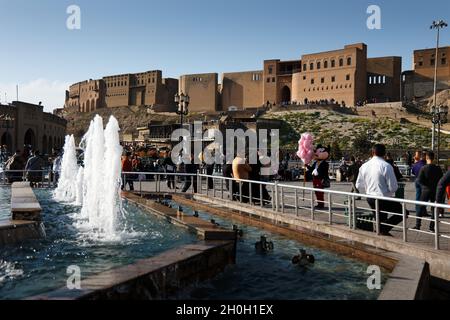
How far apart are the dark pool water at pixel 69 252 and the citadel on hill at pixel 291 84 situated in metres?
72.7

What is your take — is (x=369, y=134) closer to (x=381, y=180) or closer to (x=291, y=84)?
(x=291, y=84)

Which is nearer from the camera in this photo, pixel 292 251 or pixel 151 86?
pixel 292 251

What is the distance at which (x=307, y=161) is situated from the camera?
502 inches

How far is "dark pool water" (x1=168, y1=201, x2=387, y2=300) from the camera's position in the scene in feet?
18.3

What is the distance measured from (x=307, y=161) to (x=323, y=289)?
7209 millimetres

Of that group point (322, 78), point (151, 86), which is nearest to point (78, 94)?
point (151, 86)

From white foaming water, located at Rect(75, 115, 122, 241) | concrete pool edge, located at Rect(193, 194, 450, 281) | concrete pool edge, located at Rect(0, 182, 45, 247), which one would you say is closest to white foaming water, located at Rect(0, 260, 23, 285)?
concrete pool edge, located at Rect(0, 182, 45, 247)

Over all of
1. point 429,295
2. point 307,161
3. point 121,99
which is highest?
point 121,99

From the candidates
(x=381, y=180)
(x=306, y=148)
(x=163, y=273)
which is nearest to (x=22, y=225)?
(x=163, y=273)

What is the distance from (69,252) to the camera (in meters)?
7.41

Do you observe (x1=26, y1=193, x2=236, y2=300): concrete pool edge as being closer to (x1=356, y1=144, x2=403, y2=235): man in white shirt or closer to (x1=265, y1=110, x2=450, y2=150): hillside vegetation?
(x1=356, y1=144, x2=403, y2=235): man in white shirt

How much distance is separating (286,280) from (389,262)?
1.42m
